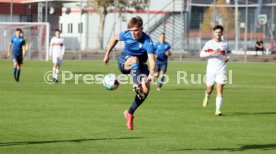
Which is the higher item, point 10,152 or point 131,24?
point 131,24

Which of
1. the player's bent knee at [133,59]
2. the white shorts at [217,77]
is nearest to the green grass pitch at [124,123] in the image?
the white shorts at [217,77]

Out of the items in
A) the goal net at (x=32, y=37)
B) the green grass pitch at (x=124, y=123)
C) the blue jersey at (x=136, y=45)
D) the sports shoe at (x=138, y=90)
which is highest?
the goal net at (x=32, y=37)

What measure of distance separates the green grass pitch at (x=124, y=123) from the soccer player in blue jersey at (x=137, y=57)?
91 centimetres

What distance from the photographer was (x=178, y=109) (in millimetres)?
21188

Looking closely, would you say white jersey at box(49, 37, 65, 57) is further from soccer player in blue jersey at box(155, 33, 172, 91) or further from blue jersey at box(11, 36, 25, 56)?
soccer player in blue jersey at box(155, 33, 172, 91)

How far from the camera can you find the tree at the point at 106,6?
74438mm

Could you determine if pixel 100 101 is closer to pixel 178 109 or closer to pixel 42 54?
pixel 178 109

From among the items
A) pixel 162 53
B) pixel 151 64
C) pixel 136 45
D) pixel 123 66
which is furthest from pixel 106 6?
pixel 151 64

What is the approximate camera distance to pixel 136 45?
14781mm

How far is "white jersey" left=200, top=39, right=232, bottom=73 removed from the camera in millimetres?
19922

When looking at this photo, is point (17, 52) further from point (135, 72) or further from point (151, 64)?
point (151, 64)

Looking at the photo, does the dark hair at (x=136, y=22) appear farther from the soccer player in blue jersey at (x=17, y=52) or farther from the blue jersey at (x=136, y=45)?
the soccer player in blue jersey at (x=17, y=52)

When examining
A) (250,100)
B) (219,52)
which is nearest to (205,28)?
(250,100)

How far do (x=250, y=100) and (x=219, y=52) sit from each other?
5.86 m
